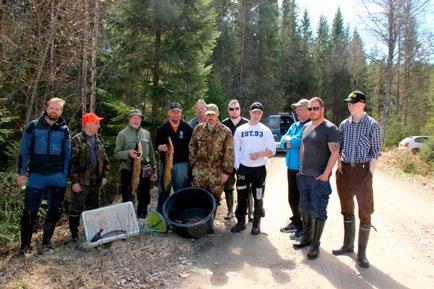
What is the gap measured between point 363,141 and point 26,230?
4565 millimetres

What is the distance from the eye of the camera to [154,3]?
12.1 metres

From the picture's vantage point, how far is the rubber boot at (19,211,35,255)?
5461mm

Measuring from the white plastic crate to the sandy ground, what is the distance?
13 centimetres

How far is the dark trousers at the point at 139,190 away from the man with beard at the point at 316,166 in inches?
107

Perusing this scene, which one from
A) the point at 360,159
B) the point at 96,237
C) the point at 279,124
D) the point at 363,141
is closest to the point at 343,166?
the point at 360,159

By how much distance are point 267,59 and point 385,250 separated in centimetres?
2686

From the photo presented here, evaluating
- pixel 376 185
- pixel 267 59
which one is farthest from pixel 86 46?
pixel 267 59

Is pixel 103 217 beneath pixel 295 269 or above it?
above

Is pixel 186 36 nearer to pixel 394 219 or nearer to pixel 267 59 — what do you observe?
pixel 394 219

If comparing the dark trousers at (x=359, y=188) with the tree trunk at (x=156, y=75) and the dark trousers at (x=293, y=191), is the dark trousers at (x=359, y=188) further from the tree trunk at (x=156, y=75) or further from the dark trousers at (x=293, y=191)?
the tree trunk at (x=156, y=75)

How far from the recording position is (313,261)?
5355mm

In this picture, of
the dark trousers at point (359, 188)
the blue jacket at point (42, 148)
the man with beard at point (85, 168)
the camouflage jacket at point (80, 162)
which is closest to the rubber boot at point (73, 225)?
the man with beard at point (85, 168)

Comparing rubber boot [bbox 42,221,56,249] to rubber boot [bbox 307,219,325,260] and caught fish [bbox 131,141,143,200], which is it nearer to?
caught fish [bbox 131,141,143,200]

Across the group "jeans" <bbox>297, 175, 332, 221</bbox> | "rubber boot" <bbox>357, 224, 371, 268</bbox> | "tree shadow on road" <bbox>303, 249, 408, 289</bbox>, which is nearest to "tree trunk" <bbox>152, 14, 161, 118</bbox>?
"jeans" <bbox>297, 175, 332, 221</bbox>
